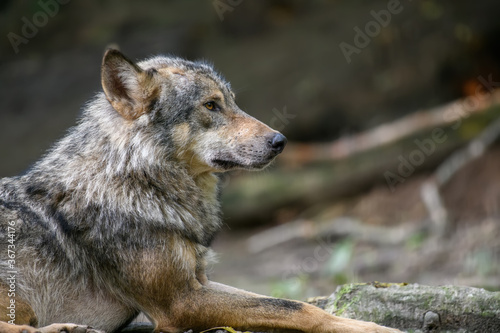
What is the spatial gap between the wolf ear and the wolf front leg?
1610mm

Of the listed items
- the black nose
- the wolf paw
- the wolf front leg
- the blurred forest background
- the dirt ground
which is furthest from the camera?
the blurred forest background

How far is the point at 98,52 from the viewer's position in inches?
637

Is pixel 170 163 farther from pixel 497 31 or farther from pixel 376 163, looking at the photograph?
pixel 497 31

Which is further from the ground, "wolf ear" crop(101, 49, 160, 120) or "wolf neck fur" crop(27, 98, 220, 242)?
"wolf ear" crop(101, 49, 160, 120)

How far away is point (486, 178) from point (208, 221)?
26.2 feet

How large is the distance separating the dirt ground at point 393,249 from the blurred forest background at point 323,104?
0.04m

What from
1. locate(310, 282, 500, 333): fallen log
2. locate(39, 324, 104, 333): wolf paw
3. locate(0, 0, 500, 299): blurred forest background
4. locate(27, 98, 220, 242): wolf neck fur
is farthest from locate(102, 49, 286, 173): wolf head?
locate(0, 0, 500, 299): blurred forest background

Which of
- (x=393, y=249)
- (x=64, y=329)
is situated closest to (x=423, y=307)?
(x=64, y=329)

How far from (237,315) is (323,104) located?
1083cm

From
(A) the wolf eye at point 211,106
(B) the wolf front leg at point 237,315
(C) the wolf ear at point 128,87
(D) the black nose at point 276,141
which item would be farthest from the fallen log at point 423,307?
(C) the wolf ear at point 128,87

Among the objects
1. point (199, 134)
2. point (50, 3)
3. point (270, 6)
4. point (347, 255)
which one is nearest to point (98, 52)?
point (50, 3)

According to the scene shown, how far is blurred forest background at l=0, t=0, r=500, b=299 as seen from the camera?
12.3m

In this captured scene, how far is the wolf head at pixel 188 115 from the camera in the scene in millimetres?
5340

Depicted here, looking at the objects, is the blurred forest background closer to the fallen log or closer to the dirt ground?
the dirt ground
